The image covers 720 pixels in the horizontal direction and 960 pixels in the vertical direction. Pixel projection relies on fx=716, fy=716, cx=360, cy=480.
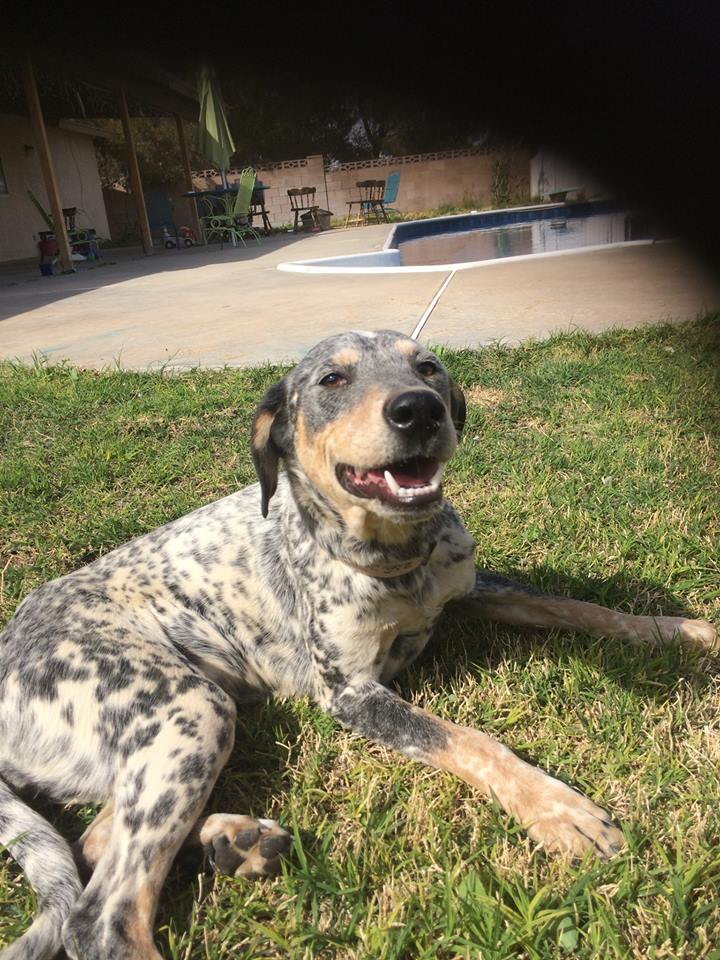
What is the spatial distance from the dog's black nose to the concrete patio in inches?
109

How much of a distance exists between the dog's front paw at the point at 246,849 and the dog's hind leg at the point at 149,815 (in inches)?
3.4

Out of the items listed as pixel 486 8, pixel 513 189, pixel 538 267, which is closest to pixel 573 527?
pixel 486 8

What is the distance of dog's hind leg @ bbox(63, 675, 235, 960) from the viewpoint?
178cm

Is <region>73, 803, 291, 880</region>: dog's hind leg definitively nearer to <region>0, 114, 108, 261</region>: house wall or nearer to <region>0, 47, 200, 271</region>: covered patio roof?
<region>0, 47, 200, 271</region>: covered patio roof

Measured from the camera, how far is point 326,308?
8.28 meters

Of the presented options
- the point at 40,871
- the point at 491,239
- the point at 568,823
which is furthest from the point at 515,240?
the point at 40,871

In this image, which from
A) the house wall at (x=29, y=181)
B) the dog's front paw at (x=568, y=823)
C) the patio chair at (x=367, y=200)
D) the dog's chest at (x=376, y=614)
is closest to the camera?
the dog's front paw at (x=568, y=823)

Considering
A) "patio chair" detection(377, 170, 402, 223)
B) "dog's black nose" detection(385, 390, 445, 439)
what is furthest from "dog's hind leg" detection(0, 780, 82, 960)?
"patio chair" detection(377, 170, 402, 223)

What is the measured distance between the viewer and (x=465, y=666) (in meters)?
2.73

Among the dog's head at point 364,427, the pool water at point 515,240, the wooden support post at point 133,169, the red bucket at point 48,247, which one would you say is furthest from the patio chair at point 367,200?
the dog's head at point 364,427

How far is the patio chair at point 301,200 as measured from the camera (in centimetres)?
3005

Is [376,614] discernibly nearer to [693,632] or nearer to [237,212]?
[693,632]

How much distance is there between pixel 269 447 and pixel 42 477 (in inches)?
89.3

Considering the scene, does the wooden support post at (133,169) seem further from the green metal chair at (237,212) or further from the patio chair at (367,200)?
the patio chair at (367,200)
